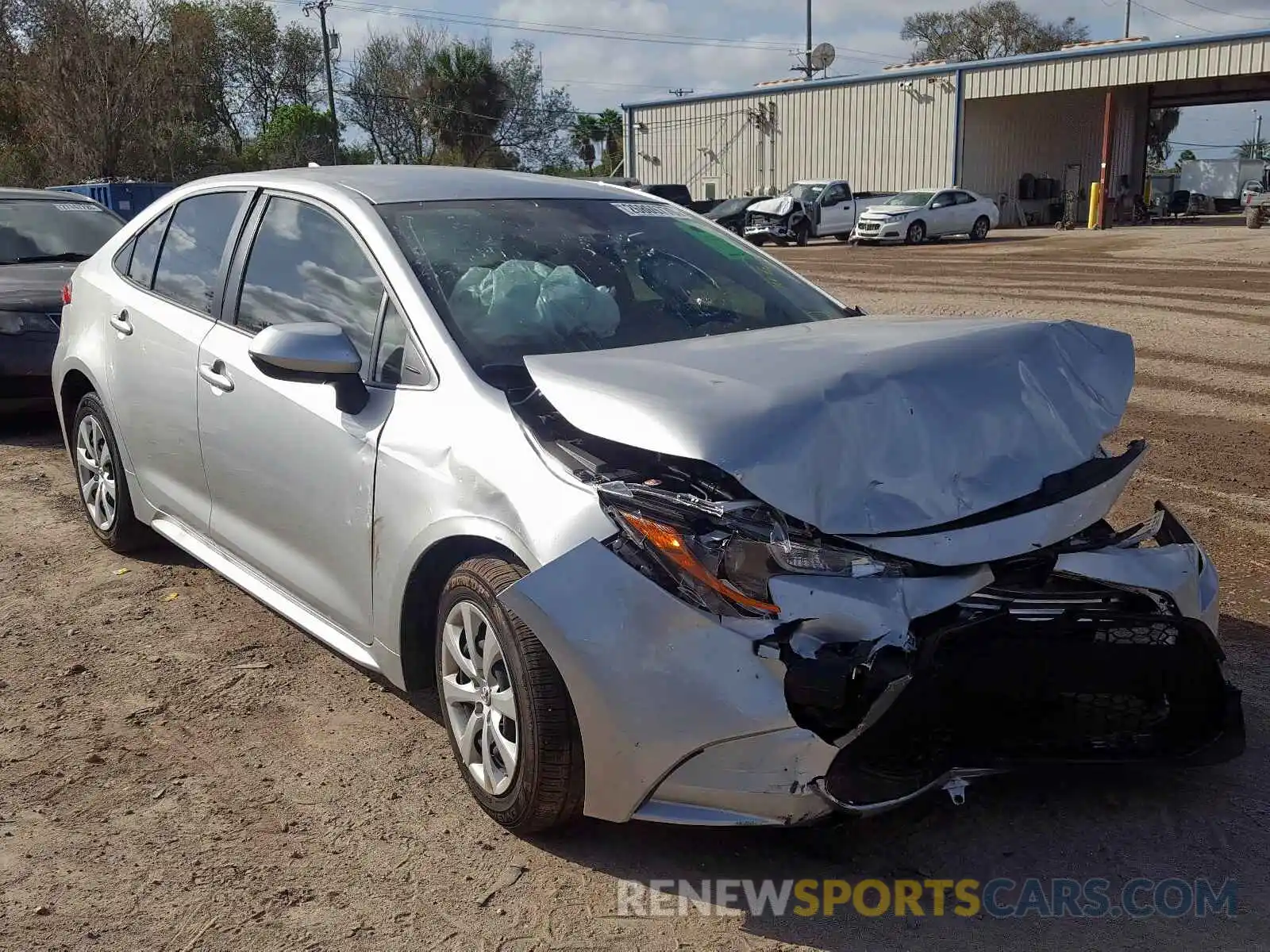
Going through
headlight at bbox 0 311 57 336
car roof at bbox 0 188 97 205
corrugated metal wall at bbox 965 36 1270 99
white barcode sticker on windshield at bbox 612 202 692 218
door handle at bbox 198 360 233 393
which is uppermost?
corrugated metal wall at bbox 965 36 1270 99

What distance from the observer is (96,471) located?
5.39 metres

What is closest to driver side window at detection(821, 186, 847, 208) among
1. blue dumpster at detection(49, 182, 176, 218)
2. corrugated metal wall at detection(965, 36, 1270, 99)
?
corrugated metal wall at detection(965, 36, 1270, 99)

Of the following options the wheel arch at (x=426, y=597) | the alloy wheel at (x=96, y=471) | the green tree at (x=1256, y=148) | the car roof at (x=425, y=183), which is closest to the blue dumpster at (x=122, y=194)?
the alloy wheel at (x=96, y=471)

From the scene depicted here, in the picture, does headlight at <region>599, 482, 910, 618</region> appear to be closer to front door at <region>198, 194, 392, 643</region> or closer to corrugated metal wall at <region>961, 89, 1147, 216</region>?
front door at <region>198, 194, 392, 643</region>

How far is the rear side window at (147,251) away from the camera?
4.98m

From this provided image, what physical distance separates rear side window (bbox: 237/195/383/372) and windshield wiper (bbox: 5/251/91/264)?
519 cm

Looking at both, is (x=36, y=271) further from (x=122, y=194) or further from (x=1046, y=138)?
(x=1046, y=138)

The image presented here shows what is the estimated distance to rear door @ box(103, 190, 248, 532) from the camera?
4.41 metres

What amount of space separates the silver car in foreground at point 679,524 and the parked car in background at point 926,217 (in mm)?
27950

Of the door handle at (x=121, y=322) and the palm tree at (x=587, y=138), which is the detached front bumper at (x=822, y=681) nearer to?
the door handle at (x=121, y=322)

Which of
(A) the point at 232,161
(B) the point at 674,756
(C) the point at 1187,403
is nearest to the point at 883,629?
(B) the point at 674,756

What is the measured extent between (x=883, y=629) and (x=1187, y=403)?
250 inches

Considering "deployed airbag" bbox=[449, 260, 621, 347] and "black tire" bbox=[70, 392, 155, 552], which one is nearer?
"deployed airbag" bbox=[449, 260, 621, 347]

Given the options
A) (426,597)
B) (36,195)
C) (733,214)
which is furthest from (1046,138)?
(426,597)
